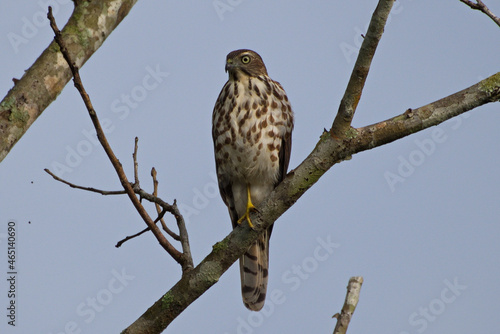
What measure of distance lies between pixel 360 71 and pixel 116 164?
5.20 ft

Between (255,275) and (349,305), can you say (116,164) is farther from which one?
(255,275)

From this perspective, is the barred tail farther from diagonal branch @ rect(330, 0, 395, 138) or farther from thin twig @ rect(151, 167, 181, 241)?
diagonal branch @ rect(330, 0, 395, 138)

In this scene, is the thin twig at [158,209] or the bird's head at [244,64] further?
the bird's head at [244,64]

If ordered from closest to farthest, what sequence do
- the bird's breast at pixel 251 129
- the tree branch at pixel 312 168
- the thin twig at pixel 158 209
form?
1. the tree branch at pixel 312 168
2. the thin twig at pixel 158 209
3. the bird's breast at pixel 251 129

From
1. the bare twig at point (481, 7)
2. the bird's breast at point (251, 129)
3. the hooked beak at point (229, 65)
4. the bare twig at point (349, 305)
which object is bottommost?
the bare twig at point (349, 305)

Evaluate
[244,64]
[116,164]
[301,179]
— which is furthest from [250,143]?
[116,164]

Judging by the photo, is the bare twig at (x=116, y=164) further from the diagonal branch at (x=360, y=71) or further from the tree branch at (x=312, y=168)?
the diagonal branch at (x=360, y=71)

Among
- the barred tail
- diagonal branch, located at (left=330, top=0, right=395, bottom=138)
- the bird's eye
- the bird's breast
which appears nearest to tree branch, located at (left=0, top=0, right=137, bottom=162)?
diagonal branch, located at (left=330, top=0, right=395, bottom=138)

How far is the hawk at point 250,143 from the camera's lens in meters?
5.75

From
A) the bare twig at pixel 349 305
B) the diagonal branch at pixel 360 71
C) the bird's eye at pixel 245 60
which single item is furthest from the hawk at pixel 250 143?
the bare twig at pixel 349 305

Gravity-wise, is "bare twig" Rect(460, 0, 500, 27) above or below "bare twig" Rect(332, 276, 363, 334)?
above

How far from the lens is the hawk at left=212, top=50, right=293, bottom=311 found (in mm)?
5750

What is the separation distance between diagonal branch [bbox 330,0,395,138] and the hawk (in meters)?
2.08

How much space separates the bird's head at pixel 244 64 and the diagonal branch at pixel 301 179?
2.54m
